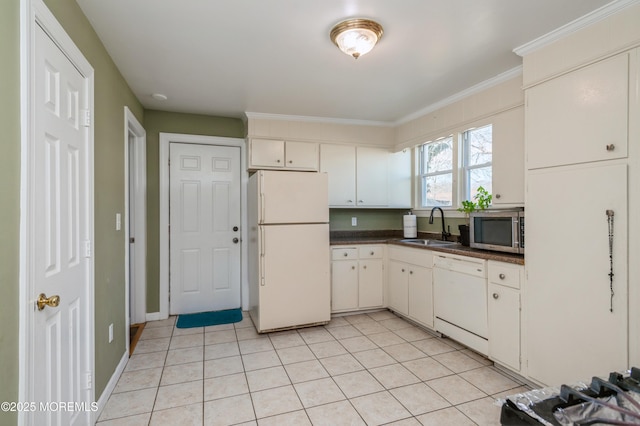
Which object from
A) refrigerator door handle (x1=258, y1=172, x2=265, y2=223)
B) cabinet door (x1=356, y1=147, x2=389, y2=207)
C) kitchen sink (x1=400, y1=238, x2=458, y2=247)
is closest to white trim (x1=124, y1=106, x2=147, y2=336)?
refrigerator door handle (x1=258, y1=172, x2=265, y2=223)

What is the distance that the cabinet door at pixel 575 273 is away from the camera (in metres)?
1.74

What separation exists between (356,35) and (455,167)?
2.05 meters

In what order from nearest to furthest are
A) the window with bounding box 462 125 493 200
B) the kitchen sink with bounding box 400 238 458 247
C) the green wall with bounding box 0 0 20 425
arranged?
the green wall with bounding box 0 0 20 425
the window with bounding box 462 125 493 200
the kitchen sink with bounding box 400 238 458 247

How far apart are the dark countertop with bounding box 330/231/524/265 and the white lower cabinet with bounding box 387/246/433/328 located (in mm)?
108

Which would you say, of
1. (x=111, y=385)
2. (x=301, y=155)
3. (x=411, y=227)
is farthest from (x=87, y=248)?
(x=411, y=227)

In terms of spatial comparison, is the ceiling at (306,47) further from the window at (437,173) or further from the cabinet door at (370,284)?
the cabinet door at (370,284)

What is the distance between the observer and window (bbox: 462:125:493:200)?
313 cm

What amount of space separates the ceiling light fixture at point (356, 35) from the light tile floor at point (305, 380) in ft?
7.68

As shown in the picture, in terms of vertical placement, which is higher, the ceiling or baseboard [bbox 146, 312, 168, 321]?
the ceiling

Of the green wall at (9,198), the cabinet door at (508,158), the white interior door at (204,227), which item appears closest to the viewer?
the green wall at (9,198)

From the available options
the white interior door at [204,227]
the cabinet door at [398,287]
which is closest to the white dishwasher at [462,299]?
the cabinet door at [398,287]

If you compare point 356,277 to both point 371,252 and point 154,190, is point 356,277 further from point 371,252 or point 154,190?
point 154,190

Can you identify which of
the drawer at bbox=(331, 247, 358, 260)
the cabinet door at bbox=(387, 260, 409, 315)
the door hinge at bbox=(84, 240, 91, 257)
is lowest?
the cabinet door at bbox=(387, 260, 409, 315)

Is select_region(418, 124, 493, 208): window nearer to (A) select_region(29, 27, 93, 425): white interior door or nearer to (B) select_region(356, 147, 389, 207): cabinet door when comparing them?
(B) select_region(356, 147, 389, 207): cabinet door
